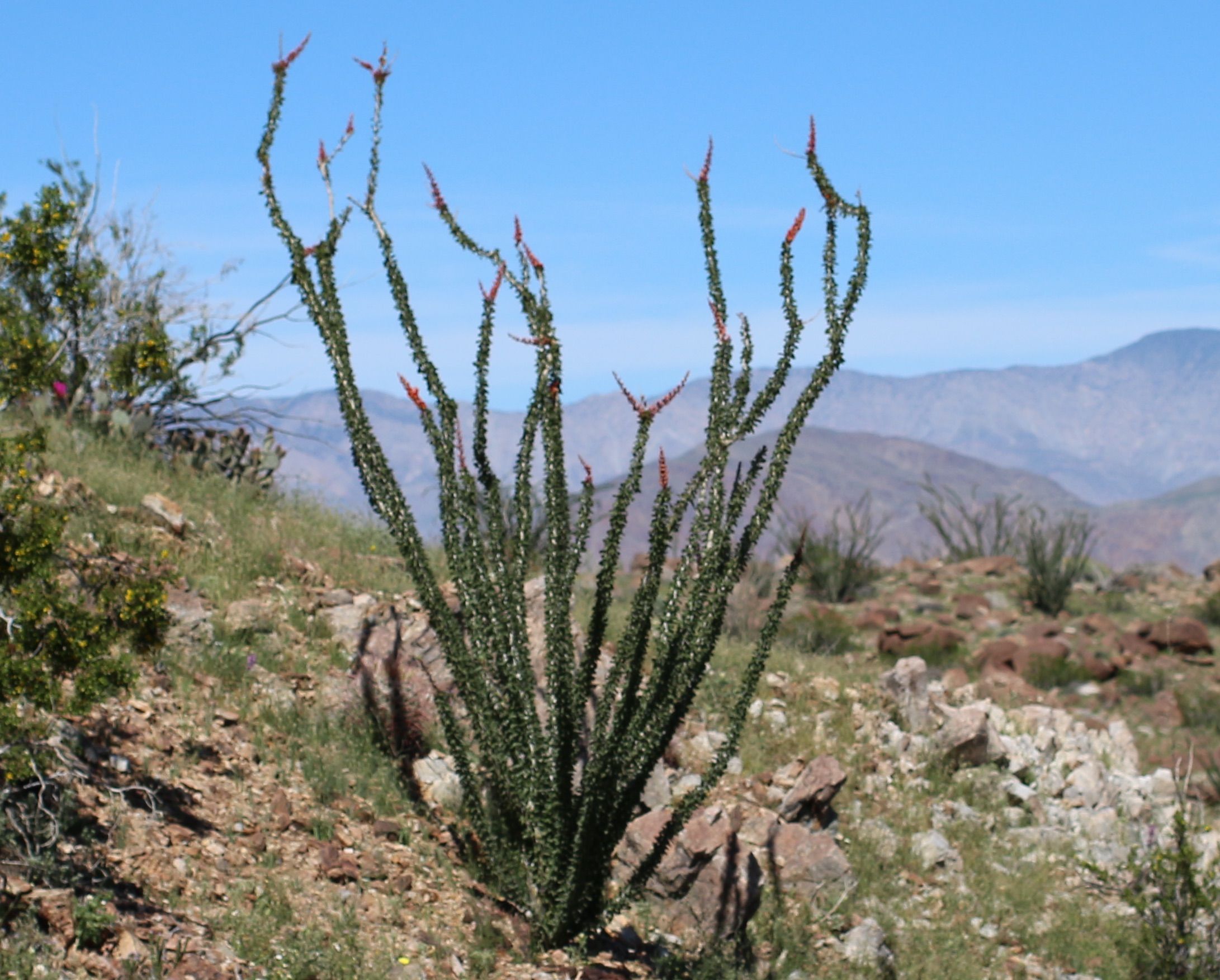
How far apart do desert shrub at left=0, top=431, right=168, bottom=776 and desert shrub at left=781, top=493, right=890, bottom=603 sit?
12.0m

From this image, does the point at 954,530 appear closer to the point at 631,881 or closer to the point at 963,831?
the point at 963,831

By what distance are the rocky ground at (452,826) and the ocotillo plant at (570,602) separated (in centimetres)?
44

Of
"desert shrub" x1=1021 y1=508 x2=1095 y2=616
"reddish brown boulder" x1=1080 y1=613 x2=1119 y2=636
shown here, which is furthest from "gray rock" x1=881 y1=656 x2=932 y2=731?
"desert shrub" x1=1021 y1=508 x2=1095 y2=616

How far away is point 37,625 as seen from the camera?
532cm

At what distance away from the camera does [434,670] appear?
788cm

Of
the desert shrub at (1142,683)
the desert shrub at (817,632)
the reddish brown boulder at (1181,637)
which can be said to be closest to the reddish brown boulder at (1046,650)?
the desert shrub at (1142,683)

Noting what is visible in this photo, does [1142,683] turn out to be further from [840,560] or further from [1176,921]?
[1176,921]

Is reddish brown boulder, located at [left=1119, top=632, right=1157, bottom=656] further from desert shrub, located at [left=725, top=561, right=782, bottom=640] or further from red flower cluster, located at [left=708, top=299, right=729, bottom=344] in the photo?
red flower cluster, located at [left=708, top=299, right=729, bottom=344]

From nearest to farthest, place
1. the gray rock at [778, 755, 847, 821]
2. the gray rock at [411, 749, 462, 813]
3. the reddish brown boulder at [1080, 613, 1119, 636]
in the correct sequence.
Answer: the gray rock at [411, 749, 462, 813] < the gray rock at [778, 755, 847, 821] < the reddish brown boulder at [1080, 613, 1119, 636]

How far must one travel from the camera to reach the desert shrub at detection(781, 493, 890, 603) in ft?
56.1

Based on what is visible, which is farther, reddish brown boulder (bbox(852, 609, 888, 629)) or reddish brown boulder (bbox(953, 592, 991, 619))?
reddish brown boulder (bbox(953, 592, 991, 619))

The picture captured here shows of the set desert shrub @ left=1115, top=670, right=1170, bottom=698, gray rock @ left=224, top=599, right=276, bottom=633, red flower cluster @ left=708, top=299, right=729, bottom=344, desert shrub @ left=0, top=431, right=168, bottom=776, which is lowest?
desert shrub @ left=1115, top=670, right=1170, bottom=698

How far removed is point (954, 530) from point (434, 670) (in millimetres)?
14496

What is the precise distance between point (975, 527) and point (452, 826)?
15.3m
